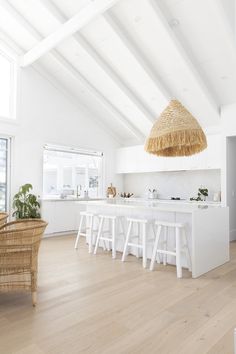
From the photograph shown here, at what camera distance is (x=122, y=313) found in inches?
94.0

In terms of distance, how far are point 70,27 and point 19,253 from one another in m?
3.75

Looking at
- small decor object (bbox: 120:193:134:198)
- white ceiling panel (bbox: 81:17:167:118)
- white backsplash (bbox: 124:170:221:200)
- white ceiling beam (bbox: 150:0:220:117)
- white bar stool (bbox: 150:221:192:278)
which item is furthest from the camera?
small decor object (bbox: 120:193:134:198)

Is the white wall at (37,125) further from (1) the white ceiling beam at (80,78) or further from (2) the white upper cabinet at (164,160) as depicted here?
(2) the white upper cabinet at (164,160)

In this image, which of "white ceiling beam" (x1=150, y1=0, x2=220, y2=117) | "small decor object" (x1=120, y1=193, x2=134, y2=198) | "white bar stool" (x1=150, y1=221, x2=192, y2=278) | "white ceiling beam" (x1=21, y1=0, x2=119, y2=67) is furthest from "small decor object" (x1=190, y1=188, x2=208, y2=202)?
"white ceiling beam" (x1=21, y1=0, x2=119, y2=67)

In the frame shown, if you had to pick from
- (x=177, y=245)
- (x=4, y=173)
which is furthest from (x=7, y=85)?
(x=177, y=245)

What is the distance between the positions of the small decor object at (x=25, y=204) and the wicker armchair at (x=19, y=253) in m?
2.81

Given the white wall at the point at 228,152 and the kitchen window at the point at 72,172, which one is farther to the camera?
the kitchen window at the point at 72,172

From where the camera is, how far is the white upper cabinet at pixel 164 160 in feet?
19.0

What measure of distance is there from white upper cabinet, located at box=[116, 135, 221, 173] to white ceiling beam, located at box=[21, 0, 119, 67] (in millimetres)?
3342

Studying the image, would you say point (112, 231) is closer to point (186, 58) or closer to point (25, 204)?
point (25, 204)

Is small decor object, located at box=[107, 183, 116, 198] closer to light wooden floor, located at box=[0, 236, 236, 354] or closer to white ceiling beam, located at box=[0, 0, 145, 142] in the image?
white ceiling beam, located at box=[0, 0, 145, 142]

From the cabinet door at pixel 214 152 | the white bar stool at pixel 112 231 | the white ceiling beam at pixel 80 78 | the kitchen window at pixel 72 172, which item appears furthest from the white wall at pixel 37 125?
the cabinet door at pixel 214 152

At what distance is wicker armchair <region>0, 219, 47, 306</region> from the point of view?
96.3 inches

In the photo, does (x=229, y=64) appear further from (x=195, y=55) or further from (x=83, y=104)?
(x=83, y=104)
